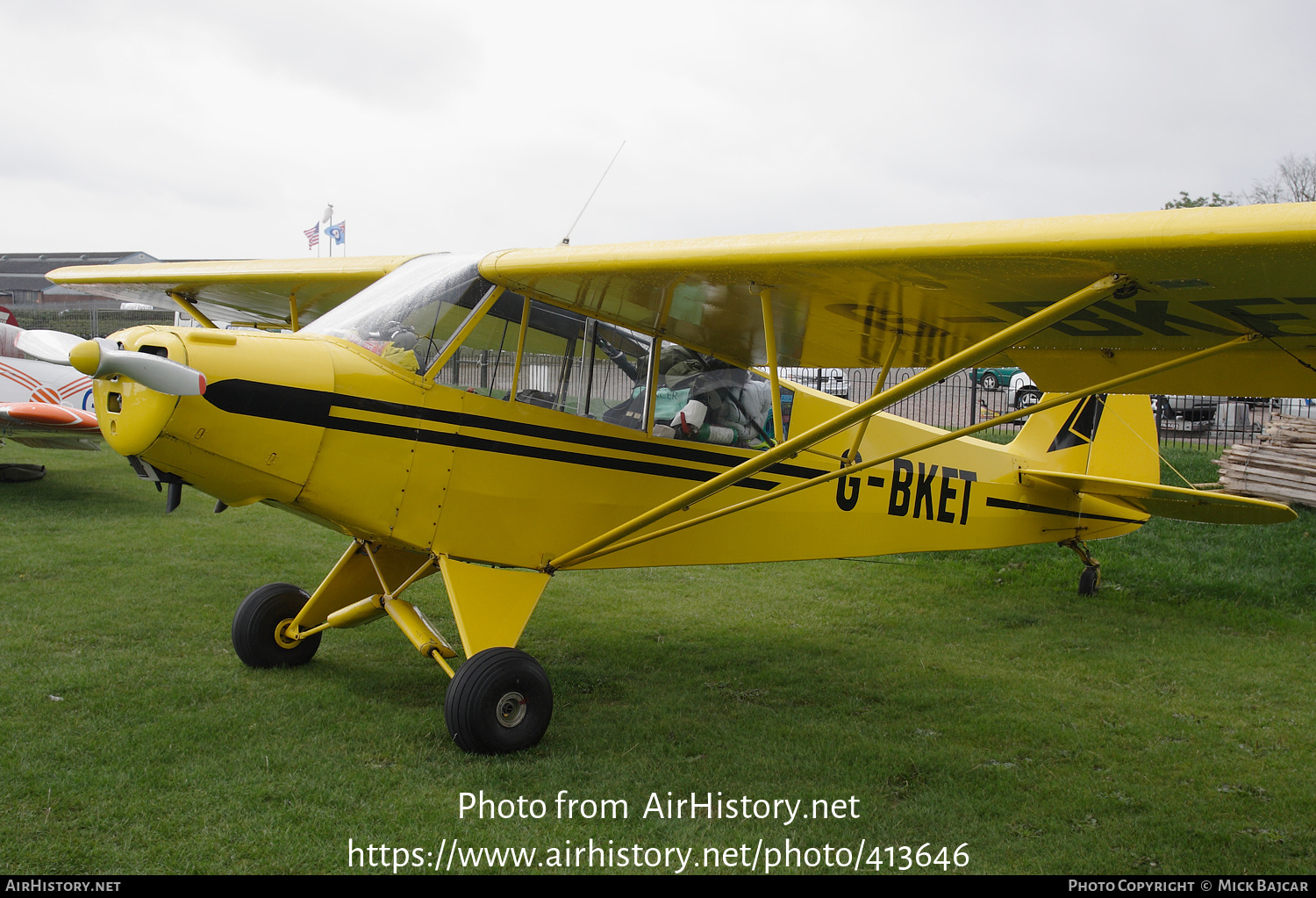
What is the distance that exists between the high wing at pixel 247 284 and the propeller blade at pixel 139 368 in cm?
248

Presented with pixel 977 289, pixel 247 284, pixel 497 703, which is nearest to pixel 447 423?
pixel 497 703

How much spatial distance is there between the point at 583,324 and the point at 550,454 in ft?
2.53

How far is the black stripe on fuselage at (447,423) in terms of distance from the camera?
3881 mm

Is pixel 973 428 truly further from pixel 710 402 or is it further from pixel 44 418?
pixel 44 418

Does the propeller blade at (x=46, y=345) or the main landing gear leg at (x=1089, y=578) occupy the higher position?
the propeller blade at (x=46, y=345)

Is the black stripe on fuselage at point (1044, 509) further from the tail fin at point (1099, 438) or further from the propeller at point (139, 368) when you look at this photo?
the propeller at point (139, 368)

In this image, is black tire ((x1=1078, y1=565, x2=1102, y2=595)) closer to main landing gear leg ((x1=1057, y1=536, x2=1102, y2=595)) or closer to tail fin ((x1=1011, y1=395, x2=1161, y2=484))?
main landing gear leg ((x1=1057, y1=536, x2=1102, y2=595))

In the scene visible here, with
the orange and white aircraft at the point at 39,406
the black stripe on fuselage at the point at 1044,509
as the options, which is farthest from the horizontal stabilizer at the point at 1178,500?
the orange and white aircraft at the point at 39,406

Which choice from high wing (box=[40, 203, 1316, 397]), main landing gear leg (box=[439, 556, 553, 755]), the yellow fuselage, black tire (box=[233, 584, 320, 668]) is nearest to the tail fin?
the yellow fuselage

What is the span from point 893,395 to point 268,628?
158 inches

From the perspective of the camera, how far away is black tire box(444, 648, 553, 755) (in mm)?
4082

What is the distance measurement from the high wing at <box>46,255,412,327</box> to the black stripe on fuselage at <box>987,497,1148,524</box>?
194 inches

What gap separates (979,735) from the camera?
189 inches
